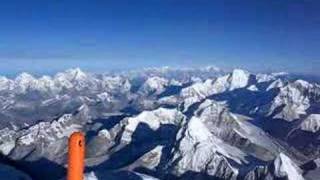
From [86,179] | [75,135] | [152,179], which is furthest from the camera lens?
[152,179]

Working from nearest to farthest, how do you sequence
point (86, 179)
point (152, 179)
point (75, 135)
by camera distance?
point (75, 135) < point (86, 179) < point (152, 179)

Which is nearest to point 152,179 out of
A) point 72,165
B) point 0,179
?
point 0,179

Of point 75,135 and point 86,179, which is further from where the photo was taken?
point 86,179

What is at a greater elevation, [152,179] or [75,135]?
[75,135]

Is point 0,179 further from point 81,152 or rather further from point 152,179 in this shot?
point 81,152

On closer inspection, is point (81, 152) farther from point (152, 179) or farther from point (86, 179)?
point (152, 179)

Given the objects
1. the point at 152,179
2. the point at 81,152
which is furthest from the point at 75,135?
the point at 152,179
